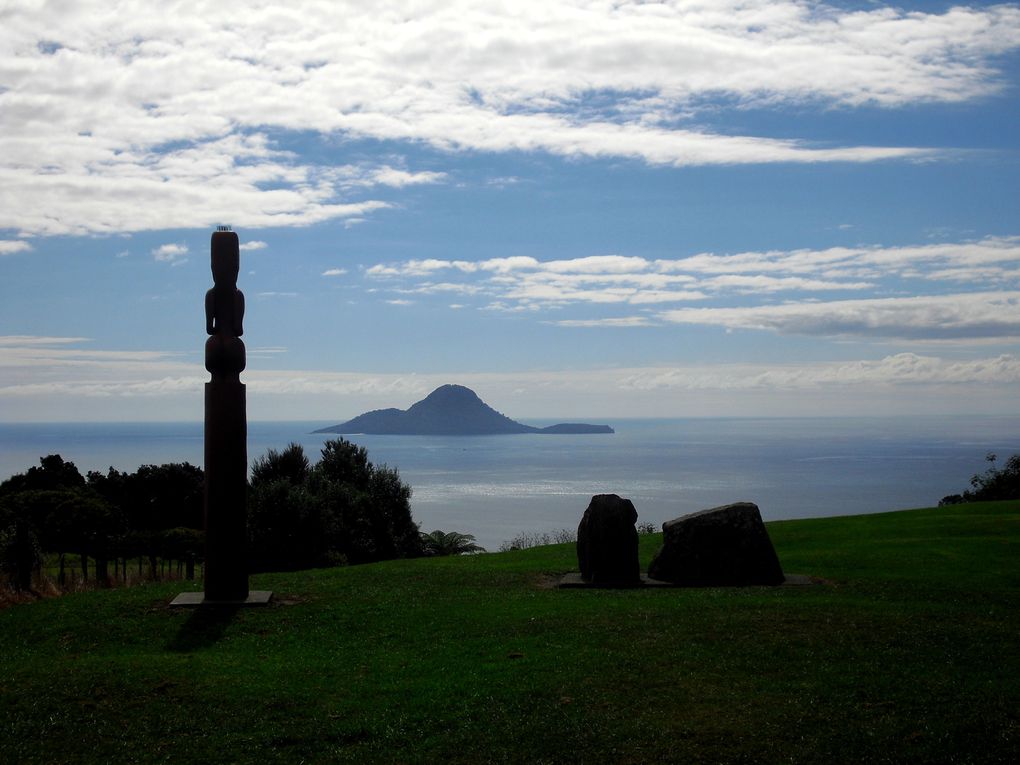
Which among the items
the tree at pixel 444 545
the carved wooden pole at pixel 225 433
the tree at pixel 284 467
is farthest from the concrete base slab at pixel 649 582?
the tree at pixel 444 545

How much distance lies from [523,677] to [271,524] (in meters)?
23.9

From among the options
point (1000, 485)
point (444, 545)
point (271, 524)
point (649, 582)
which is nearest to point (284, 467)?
point (271, 524)

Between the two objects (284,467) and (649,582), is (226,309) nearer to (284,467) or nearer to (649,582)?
(649,582)

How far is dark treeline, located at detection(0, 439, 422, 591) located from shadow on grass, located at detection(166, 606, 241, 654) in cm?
698

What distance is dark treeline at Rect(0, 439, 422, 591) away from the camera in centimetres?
3050

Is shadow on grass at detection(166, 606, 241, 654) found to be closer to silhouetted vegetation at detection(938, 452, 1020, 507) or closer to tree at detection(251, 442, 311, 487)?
tree at detection(251, 442, 311, 487)

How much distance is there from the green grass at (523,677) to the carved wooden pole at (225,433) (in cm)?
122

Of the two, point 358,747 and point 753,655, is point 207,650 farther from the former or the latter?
point 753,655

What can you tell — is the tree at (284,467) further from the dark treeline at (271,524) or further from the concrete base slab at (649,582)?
the concrete base slab at (649,582)

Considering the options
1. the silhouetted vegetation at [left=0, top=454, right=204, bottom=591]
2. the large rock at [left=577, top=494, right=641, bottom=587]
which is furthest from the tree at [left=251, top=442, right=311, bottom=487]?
the large rock at [left=577, top=494, right=641, bottom=587]

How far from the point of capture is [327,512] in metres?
34.3

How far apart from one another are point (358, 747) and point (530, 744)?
170cm

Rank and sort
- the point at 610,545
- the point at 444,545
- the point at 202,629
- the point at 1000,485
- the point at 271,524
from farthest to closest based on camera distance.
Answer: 1. the point at 1000,485
2. the point at 444,545
3. the point at 271,524
4. the point at 610,545
5. the point at 202,629

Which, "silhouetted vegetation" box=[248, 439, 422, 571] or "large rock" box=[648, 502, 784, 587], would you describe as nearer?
"large rock" box=[648, 502, 784, 587]
